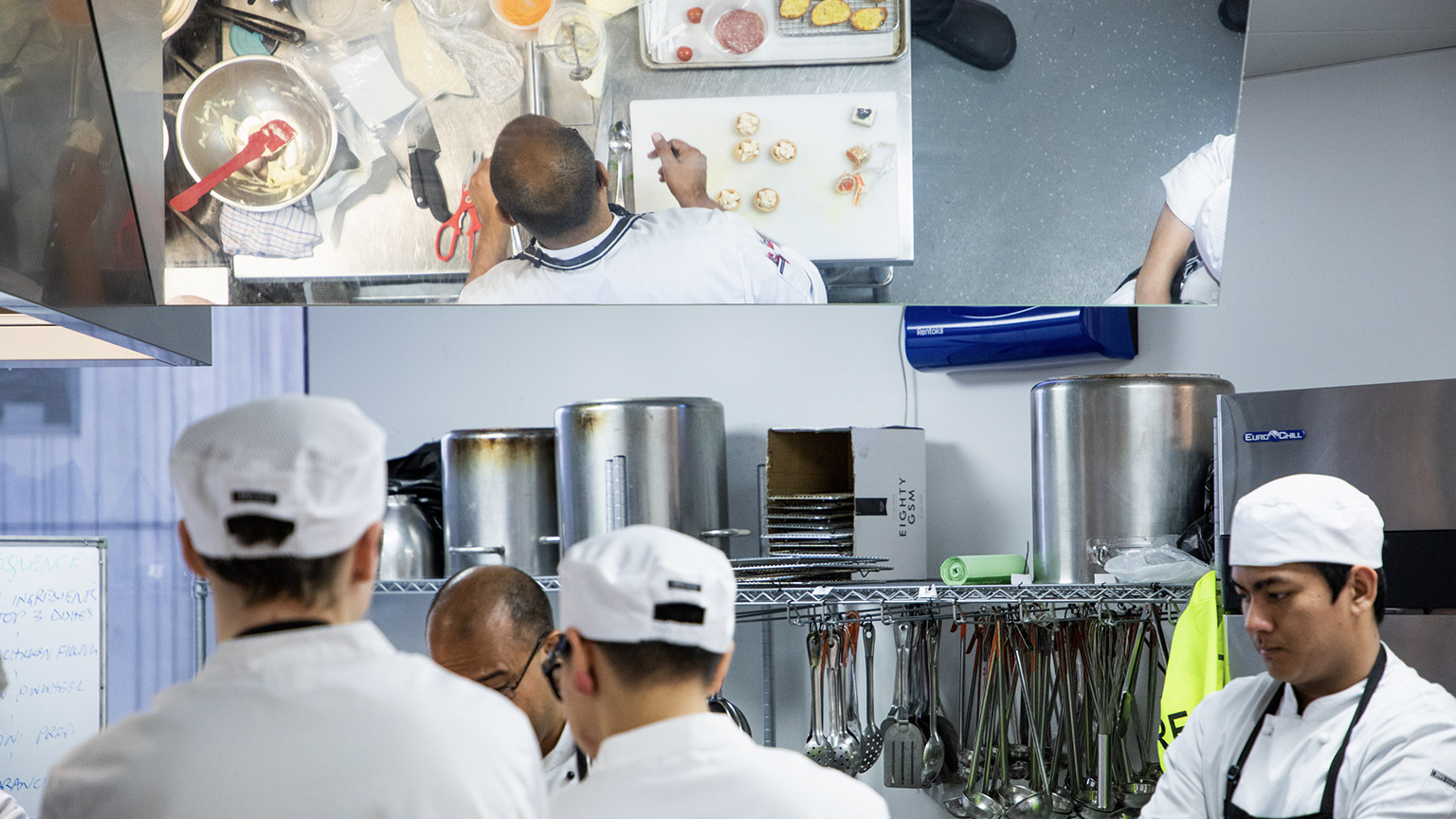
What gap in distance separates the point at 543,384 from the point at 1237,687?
2373 mm

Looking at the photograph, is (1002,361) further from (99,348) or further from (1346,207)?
(99,348)

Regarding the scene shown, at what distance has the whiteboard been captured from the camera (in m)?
3.46

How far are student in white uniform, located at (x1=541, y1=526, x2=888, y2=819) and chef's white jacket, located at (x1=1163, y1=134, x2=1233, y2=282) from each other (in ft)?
2.52

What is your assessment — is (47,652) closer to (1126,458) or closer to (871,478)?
(871,478)

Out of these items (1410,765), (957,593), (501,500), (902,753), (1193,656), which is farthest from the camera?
(501,500)

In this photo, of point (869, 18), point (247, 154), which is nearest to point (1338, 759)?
point (869, 18)

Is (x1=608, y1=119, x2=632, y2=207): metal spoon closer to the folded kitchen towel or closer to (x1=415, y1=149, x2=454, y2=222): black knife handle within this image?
(x1=415, y1=149, x2=454, y2=222): black knife handle

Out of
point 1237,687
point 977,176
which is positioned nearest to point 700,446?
point 1237,687

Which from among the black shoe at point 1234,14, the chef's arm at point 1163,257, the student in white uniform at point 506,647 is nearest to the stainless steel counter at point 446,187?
the chef's arm at point 1163,257

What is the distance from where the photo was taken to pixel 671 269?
1.62 meters

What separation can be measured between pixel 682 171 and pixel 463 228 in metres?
0.27

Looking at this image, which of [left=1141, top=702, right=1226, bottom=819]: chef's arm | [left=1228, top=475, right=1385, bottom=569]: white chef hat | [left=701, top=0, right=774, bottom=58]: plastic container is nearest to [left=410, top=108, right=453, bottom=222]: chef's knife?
[left=701, top=0, right=774, bottom=58]: plastic container

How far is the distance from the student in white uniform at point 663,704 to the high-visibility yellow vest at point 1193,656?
4.83ft

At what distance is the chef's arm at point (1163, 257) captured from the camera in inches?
65.0
